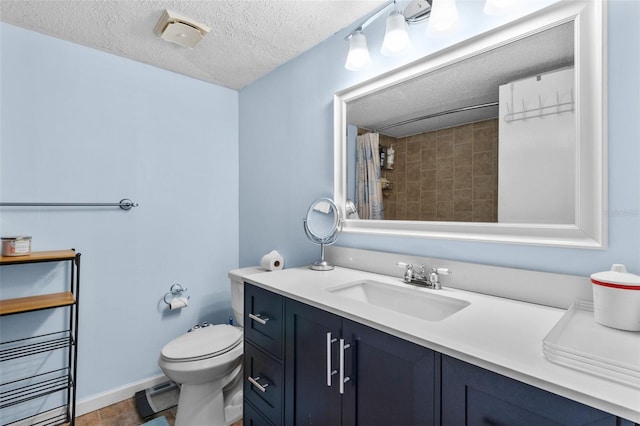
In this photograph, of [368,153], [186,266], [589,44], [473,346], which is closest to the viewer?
[473,346]

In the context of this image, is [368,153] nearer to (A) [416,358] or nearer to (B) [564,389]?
(A) [416,358]

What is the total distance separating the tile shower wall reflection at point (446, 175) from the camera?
1.12 m

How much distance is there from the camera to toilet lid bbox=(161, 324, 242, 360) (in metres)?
1.55

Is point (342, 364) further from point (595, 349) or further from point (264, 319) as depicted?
point (595, 349)

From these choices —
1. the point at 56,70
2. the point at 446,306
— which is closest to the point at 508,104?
the point at 446,306

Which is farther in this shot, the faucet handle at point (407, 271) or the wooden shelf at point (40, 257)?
the wooden shelf at point (40, 257)

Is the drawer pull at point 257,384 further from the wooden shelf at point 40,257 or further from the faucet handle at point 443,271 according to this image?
the wooden shelf at point 40,257

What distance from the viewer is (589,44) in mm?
894

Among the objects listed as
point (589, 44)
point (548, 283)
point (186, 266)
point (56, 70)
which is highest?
point (56, 70)

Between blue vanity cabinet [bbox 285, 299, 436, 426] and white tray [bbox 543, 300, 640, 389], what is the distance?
0.26 m

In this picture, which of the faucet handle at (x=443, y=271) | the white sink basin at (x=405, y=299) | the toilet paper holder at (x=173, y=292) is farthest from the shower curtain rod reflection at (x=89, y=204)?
the faucet handle at (x=443, y=271)

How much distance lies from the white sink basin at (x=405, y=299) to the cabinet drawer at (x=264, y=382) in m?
0.43

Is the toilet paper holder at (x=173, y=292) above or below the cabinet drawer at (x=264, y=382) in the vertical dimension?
above

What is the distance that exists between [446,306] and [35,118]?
229 centimetres
